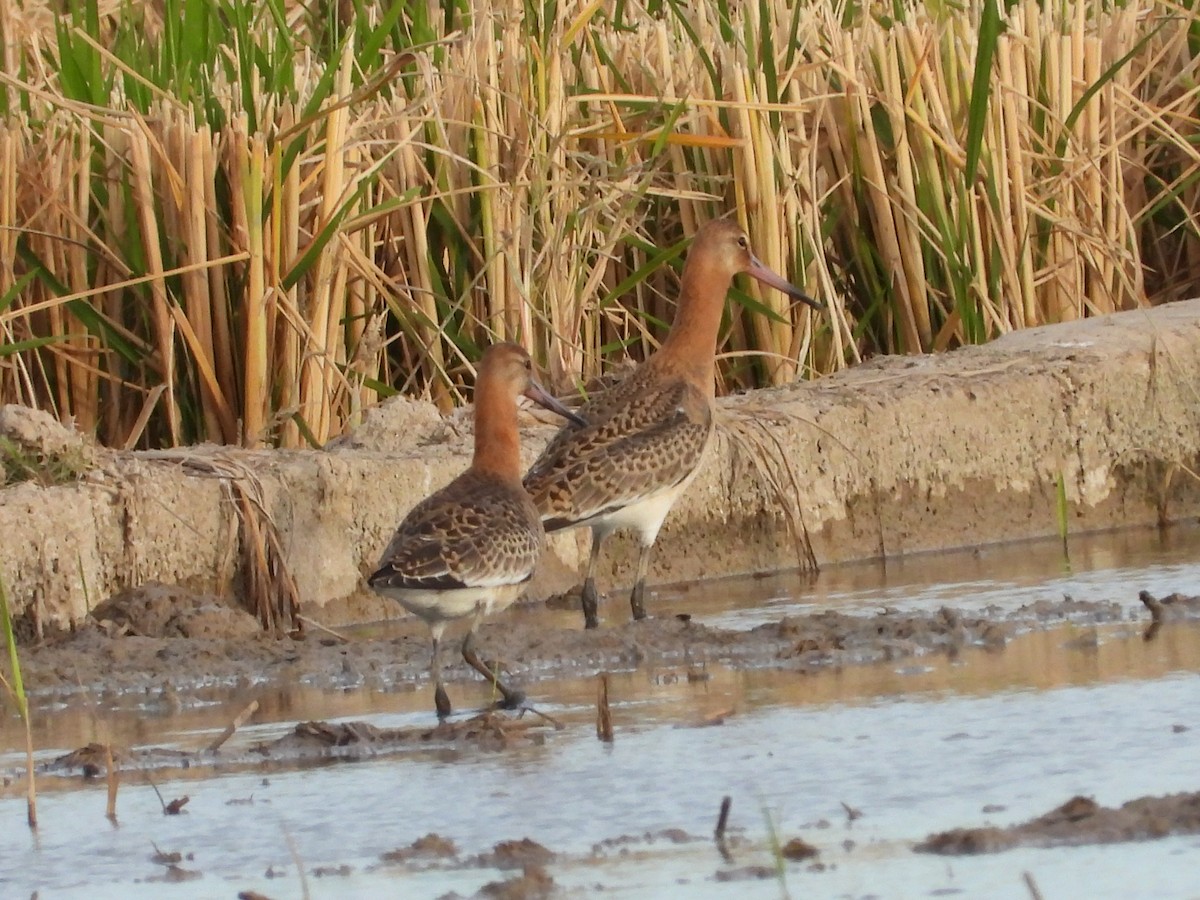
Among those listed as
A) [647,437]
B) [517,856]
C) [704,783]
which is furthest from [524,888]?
[647,437]

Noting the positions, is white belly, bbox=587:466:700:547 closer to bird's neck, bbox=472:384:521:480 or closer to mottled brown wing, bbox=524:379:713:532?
mottled brown wing, bbox=524:379:713:532

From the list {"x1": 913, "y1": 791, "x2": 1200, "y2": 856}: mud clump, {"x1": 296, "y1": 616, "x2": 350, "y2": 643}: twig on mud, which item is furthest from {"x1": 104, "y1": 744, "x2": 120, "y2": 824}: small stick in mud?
{"x1": 296, "y1": 616, "x2": 350, "y2": 643}: twig on mud

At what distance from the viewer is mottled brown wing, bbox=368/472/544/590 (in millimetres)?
6703

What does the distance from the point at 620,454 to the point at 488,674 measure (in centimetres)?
164

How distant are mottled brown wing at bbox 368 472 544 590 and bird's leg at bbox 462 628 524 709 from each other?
0.24 meters

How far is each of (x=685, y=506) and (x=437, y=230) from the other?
159cm

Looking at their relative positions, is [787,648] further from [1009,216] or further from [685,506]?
[1009,216]

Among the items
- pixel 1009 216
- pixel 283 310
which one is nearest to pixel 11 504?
pixel 283 310

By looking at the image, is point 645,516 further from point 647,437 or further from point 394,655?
point 394,655

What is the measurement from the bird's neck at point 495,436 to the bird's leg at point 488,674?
0.61 meters

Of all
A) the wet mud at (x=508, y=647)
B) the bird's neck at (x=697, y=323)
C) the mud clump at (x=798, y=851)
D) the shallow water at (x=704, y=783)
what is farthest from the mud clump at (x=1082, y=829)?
the bird's neck at (x=697, y=323)

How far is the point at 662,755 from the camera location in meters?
5.82

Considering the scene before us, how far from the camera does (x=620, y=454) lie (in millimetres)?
8273

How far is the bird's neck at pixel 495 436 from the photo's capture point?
7.50m
